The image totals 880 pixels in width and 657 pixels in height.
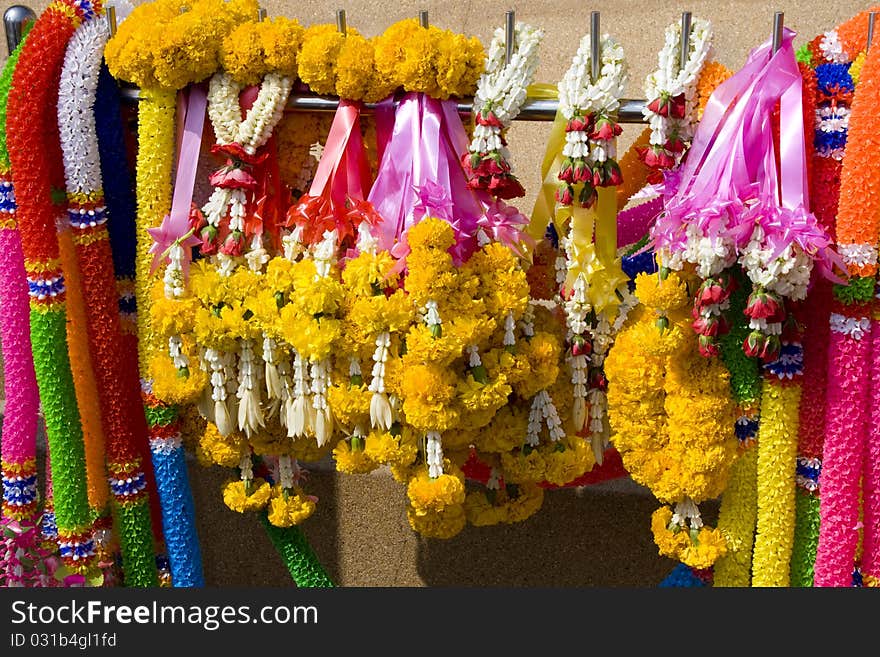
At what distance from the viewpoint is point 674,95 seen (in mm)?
1030

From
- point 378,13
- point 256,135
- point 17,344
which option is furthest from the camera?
point 378,13

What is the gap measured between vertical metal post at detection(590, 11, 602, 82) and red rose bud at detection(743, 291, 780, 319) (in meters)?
0.27

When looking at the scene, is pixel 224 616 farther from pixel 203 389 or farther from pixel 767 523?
pixel 767 523

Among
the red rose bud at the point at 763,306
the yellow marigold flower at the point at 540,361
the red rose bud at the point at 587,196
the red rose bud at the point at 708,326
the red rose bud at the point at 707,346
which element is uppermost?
the red rose bud at the point at 587,196

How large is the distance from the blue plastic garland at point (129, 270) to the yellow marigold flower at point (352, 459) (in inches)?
8.4

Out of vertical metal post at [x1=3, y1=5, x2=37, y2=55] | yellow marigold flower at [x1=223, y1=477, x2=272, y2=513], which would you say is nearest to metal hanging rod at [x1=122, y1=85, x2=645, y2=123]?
vertical metal post at [x1=3, y1=5, x2=37, y2=55]

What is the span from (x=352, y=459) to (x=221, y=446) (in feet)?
0.60

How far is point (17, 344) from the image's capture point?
1237 millimetres

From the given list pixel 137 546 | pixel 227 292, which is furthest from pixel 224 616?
pixel 227 292

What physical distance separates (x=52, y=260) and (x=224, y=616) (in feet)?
1.45

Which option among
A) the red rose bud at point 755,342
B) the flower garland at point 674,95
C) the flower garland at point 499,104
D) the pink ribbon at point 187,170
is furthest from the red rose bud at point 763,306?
the pink ribbon at point 187,170

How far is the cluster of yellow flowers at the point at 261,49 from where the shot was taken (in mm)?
1103

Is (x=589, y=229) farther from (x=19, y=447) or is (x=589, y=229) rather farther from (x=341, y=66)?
(x=19, y=447)

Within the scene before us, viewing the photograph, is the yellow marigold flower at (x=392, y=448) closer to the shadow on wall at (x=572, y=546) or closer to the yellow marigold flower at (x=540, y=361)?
the yellow marigold flower at (x=540, y=361)
